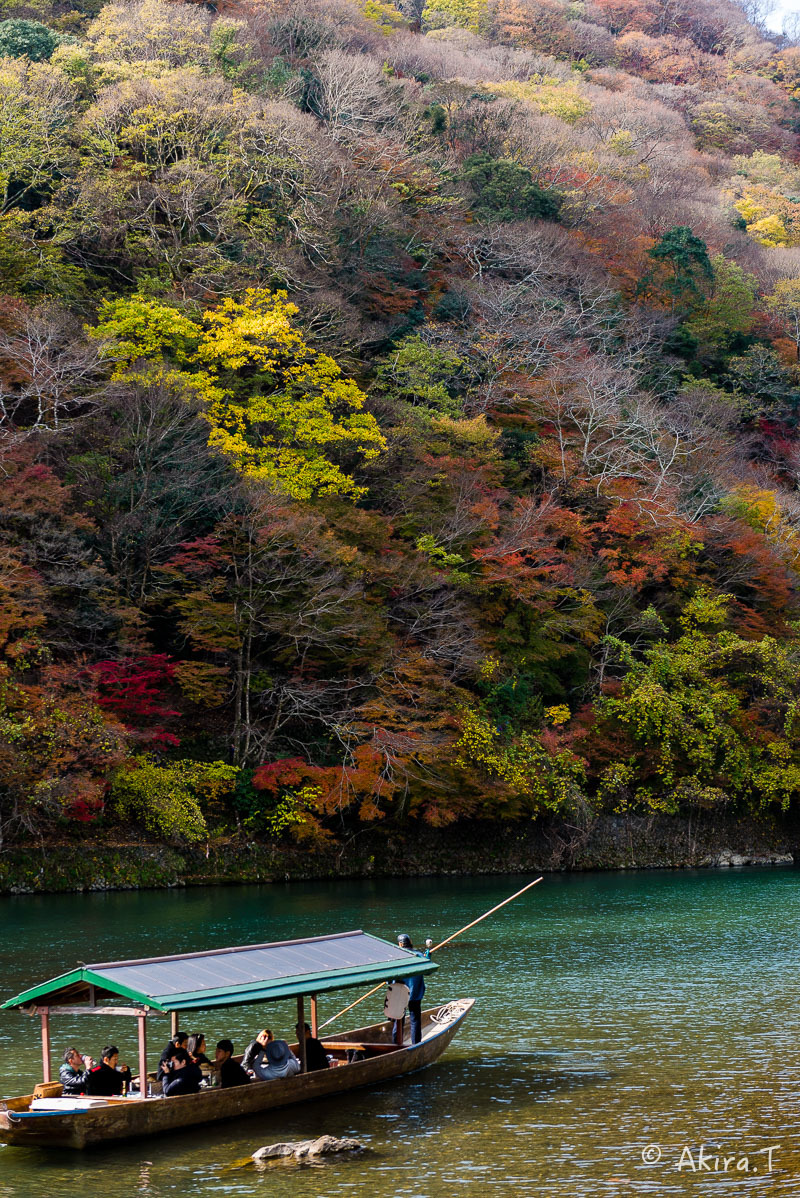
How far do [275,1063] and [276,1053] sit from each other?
0.13m

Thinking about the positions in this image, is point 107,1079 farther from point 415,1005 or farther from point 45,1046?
point 415,1005

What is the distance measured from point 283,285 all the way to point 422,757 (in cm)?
2237

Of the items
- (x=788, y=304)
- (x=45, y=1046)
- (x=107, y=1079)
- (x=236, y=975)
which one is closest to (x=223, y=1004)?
(x=236, y=975)

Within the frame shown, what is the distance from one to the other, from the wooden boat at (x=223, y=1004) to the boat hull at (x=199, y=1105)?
0.04 feet

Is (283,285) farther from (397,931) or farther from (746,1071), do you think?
(746,1071)

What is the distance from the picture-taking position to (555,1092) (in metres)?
15.4

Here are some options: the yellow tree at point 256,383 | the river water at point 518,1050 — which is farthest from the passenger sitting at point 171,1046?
the yellow tree at point 256,383

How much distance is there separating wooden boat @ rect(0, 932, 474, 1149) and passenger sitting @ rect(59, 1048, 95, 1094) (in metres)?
0.16

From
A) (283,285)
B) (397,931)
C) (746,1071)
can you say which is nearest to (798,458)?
(283,285)

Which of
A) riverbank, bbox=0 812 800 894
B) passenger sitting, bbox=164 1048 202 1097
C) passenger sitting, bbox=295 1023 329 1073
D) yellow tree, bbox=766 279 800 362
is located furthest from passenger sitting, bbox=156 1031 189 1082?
yellow tree, bbox=766 279 800 362

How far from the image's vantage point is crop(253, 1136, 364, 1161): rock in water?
13148 millimetres

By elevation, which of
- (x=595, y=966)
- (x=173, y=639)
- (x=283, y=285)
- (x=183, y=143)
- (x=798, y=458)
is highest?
(x=183, y=143)

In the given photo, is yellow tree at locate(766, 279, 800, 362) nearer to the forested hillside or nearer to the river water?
the forested hillside

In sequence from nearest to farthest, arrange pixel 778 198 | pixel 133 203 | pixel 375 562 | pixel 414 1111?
pixel 414 1111
pixel 375 562
pixel 133 203
pixel 778 198
